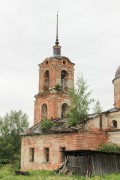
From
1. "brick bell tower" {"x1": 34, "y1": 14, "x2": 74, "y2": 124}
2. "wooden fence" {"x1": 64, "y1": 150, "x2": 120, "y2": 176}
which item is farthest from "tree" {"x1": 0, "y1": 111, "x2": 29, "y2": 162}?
"wooden fence" {"x1": 64, "y1": 150, "x2": 120, "y2": 176}

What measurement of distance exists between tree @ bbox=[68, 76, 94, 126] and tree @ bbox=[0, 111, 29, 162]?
17.2 m

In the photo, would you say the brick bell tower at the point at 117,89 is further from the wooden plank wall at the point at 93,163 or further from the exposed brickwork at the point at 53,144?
the wooden plank wall at the point at 93,163

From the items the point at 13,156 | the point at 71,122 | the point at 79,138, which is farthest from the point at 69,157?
the point at 13,156

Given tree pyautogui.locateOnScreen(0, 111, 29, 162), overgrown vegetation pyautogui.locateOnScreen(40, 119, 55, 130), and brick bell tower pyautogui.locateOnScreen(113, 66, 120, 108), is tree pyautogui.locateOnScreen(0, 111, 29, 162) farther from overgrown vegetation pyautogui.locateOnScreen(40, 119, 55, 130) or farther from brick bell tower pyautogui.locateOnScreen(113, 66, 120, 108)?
brick bell tower pyautogui.locateOnScreen(113, 66, 120, 108)

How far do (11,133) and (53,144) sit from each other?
20571 millimetres

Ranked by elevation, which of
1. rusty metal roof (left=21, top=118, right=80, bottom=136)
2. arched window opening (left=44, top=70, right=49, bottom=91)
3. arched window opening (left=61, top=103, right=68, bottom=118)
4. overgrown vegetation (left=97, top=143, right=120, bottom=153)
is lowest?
overgrown vegetation (left=97, top=143, right=120, bottom=153)

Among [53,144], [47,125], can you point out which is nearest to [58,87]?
[47,125]

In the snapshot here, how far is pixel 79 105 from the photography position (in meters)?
23.9

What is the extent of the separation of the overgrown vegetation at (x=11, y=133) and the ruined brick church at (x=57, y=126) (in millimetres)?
12305

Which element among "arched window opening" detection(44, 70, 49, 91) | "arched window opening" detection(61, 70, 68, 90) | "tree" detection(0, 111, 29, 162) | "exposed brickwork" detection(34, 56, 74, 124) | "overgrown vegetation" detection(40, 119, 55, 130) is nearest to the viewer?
"overgrown vegetation" detection(40, 119, 55, 130)

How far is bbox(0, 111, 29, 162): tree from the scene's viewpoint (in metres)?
39.9

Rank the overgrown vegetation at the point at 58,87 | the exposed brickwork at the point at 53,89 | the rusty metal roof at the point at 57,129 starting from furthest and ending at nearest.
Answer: the overgrown vegetation at the point at 58,87, the exposed brickwork at the point at 53,89, the rusty metal roof at the point at 57,129

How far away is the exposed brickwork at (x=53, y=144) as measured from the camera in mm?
21781

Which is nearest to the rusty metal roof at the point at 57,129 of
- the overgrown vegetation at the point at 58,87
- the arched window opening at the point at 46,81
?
the overgrown vegetation at the point at 58,87
